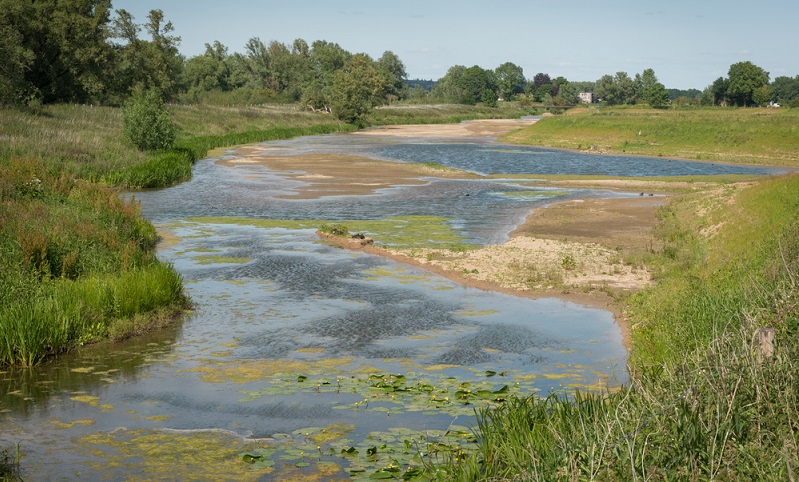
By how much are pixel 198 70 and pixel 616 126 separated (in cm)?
9574

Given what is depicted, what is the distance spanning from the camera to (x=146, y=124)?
5178 cm

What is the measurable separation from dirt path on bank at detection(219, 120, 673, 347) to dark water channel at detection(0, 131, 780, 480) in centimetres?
93

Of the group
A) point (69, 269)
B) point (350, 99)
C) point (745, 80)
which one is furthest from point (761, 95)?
point (69, 269)

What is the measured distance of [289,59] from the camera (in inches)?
7274

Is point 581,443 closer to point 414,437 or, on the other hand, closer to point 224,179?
point 414,437

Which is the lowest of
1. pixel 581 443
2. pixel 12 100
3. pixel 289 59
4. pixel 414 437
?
pixel 414 437

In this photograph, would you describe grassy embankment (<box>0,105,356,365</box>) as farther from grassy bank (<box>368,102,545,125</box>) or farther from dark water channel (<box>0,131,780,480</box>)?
grassy bank (<box>368,102,545,125</box>)

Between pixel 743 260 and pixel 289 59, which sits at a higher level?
pixel 289 59

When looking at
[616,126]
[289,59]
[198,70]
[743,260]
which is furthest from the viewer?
[289,59]

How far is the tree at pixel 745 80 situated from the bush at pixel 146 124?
433 feet

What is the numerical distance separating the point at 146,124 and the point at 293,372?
40.5m

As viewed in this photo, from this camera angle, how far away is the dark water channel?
1133cm

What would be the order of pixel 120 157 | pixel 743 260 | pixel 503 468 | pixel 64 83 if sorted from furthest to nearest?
pixel 64 83, pixel 120 157, pixel 743 260, pixel 503 468

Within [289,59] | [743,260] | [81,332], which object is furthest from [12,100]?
[289,59]
